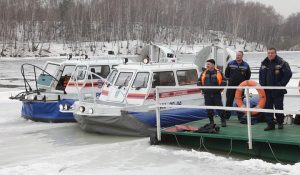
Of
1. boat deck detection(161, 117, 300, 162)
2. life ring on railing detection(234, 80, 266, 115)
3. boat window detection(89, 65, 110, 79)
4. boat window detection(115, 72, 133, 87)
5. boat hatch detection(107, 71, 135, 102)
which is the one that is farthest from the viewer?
boat window detection(89, 65, 110, 79)

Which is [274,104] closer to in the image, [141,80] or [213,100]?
[213,100]

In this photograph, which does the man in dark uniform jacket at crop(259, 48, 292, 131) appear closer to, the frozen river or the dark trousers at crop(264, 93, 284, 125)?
the dark trousers at crop(264, 93, 284, 125)

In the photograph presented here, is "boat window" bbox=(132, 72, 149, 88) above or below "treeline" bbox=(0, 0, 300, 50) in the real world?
below

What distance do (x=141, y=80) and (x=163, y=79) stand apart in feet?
2.00

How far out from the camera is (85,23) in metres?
77.3

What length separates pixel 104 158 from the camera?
8094mm

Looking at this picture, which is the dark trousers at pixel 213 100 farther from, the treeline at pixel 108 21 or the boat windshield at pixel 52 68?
the treeline at pixel 108 21

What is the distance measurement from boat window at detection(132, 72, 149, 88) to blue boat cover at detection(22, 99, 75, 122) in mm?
2662

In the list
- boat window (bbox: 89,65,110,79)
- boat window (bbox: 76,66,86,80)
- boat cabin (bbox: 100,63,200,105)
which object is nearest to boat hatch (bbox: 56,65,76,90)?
boat window (bbox: 76,66,86,80)

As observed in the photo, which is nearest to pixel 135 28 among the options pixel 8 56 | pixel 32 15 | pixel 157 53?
pixel 32 15

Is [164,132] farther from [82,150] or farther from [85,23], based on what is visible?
[85,23]

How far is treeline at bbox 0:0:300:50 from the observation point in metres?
73.1

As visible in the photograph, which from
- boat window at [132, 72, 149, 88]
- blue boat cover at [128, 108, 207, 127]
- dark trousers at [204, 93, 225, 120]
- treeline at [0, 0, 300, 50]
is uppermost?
treeline at [0, 0, 300, 50]

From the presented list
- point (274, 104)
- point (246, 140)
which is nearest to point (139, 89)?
point (274, 104)
